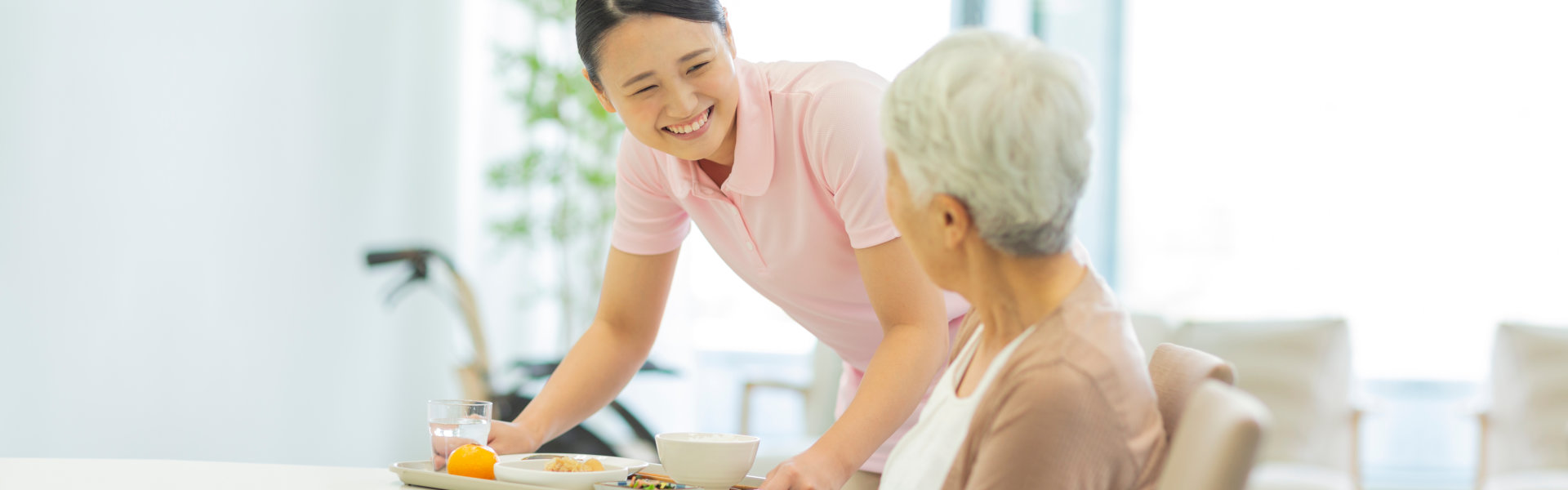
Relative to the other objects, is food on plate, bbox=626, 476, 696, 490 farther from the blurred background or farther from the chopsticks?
the blurred background

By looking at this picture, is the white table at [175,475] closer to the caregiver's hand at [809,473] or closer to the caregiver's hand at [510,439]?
the caregiver's hand at [510,439]

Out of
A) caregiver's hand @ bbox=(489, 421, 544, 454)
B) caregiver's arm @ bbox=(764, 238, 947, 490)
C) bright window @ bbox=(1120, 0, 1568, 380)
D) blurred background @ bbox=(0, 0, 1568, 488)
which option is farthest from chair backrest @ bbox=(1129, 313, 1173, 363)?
caregiver's hand @ bbox=(489, 421, 544, 454)

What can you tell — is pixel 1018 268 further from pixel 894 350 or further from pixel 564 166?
pixel 564 166

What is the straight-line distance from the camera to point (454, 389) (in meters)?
4.52

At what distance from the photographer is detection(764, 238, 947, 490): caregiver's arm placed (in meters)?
1.25

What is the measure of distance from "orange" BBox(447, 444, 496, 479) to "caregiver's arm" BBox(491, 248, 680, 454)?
0.27m

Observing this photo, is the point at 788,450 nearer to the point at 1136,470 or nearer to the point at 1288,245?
the point at 1288,245

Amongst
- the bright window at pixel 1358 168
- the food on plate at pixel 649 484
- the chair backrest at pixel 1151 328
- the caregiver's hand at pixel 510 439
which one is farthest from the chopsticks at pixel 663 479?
the bright window at pixel 1358 168

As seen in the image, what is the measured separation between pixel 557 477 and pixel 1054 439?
582 millimetres

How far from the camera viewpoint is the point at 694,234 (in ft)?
13.9

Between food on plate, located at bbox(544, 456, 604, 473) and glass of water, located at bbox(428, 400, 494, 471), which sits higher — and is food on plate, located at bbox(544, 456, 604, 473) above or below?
below

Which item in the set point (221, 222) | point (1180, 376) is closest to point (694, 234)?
point (221, 222)

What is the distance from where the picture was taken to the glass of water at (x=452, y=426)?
130 centimetres

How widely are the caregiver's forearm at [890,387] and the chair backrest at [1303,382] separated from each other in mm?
2558
